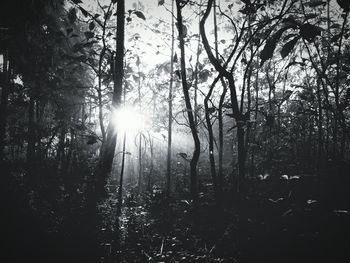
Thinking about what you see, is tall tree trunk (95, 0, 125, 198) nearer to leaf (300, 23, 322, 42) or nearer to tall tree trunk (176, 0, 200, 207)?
tall tree trunk (176, 0, 200, 207)

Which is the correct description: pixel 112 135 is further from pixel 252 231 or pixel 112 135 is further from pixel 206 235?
pixel 252 231

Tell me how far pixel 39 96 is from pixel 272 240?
825 centimetres

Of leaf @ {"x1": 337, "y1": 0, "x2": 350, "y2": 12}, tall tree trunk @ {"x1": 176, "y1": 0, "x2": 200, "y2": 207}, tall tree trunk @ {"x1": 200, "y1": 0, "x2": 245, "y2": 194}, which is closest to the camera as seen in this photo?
leaf @ {"x1": 337, "y1": 0, "x2": 350, "y2": 12}

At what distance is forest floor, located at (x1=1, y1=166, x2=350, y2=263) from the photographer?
15.2ft

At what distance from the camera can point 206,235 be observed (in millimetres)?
5707

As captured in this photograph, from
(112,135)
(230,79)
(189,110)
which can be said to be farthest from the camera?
(189,110)

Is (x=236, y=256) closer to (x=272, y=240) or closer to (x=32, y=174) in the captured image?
(x=272, y=240)

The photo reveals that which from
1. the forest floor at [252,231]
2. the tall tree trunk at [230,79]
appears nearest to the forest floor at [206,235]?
the forest floor at [252,231]

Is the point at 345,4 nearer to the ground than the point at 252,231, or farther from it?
farther from it

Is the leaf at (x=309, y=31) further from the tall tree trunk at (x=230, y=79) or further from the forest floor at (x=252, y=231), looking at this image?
the forest floor at (x=252, y=231)

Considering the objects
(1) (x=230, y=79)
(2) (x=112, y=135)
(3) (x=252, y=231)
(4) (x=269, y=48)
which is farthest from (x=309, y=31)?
(3) (x=252, y=231)

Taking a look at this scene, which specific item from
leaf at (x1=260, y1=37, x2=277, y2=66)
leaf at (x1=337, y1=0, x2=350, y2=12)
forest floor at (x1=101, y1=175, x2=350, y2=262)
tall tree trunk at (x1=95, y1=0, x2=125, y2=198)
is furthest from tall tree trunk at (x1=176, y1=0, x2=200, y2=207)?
leaf at (x1=337, y1=0, x2=350, y2=12)

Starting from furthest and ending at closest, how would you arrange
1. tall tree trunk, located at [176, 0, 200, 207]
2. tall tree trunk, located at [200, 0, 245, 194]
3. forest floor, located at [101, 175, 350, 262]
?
tall tree trunk, located at [176, 0, 200, 207] → tall tree trunk, located at [200, 0, 245, 194] → forest floor, located at [101, 175, 350, 262]

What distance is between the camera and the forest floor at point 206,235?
182 inches
